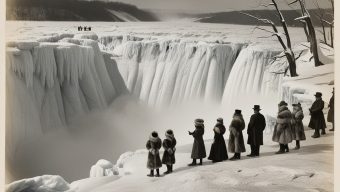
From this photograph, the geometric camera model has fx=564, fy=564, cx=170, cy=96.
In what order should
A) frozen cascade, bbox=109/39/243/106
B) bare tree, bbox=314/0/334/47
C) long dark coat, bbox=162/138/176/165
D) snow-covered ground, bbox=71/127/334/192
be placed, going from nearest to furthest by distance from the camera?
snow-covered ground, bbox=71/127/334/192
long dark coat, bbox=162/138/176/165
bare tree, bbox=314/0/334/47
frozen cascade, bbox=109/39/243/106

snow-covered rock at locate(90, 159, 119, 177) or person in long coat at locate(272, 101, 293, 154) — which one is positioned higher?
person in long coat at locate(272, 101, 293, 154)

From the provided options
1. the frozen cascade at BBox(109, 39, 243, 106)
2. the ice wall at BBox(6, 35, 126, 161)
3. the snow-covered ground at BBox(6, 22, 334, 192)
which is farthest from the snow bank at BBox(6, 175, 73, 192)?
the frozen cascade at BBox(109, 39, 243, 106)

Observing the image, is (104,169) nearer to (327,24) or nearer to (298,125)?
(298,125)

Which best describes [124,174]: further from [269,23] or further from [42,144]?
[269,23]

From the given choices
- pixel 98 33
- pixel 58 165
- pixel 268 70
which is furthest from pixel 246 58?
pixel 58 165

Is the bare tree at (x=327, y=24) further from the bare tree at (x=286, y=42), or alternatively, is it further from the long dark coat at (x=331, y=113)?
the long dark coat at (x=331, y=113)

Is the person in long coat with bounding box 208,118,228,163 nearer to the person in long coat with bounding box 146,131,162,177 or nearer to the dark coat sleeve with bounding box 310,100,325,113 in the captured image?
the person in long coat with bounding box 146,131,162,177

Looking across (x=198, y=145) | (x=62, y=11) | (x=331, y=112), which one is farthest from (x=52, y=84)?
(x=331, y=112)
